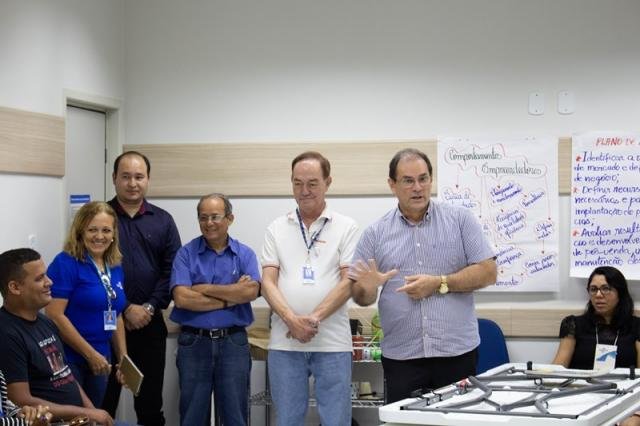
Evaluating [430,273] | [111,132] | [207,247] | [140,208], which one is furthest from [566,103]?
[111,132]

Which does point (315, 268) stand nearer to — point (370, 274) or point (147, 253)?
point (370, 274)

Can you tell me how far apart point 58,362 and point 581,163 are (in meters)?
→ 3.18

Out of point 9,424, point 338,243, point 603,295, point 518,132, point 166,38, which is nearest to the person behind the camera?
point 9,424

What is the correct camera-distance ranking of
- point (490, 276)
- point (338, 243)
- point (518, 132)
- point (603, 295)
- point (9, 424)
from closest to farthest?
point (9, 424)
point (490, 276)
point (338, 243)
point (603, 295)
point (518, 132)

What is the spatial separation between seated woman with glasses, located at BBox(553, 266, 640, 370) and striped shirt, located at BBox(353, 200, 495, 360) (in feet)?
5.05

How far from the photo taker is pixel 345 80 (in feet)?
18.4

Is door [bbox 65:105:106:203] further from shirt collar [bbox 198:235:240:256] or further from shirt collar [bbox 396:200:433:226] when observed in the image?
shirt collar [bbox 396:200:433:226]

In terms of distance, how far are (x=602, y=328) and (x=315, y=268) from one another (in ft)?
6.02

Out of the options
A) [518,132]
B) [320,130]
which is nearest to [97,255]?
[320,130]

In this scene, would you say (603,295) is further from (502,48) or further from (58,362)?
(58,362)

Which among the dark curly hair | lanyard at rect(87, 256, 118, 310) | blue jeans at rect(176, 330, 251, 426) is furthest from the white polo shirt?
the dark curly hair

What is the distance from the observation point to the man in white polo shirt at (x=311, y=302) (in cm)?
413

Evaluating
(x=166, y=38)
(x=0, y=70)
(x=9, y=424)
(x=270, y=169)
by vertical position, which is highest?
(x=166, y=38)

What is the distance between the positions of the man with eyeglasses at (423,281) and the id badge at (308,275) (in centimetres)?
39
